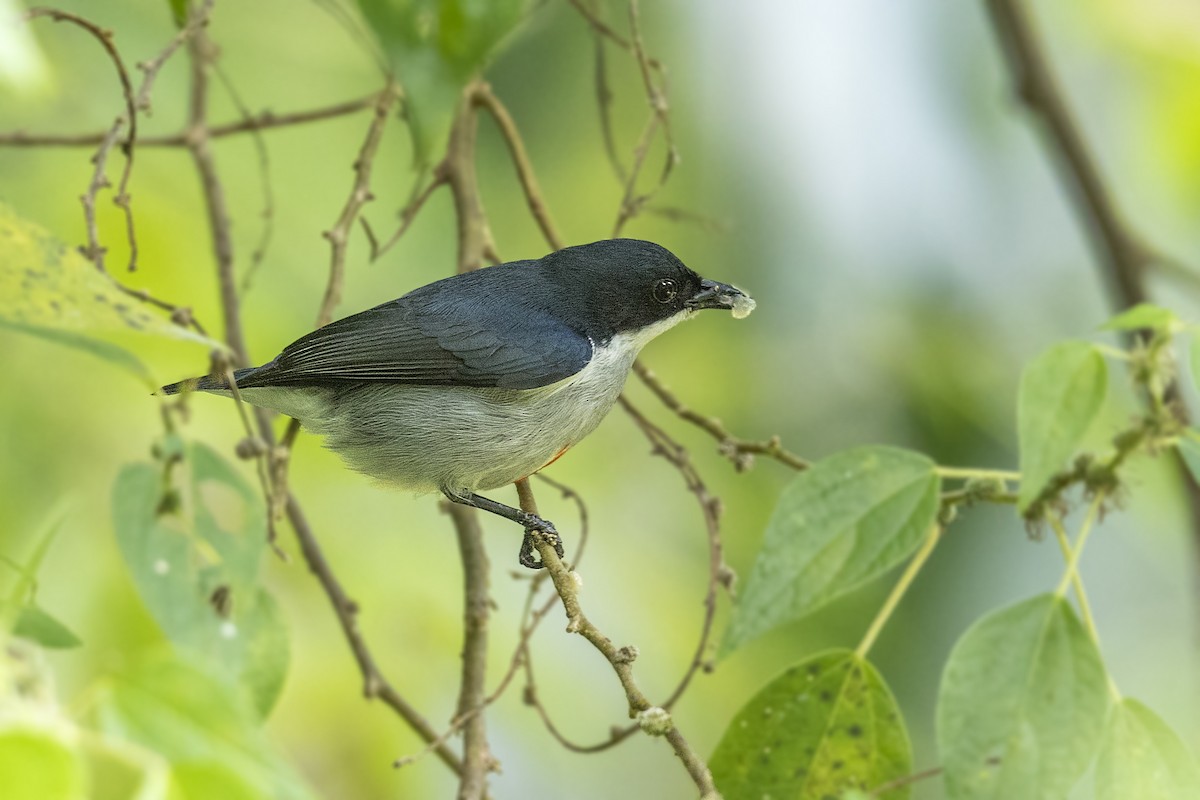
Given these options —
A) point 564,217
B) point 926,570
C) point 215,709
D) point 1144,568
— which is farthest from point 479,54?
point 1144,568

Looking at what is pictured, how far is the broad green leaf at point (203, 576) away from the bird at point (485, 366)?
850mm

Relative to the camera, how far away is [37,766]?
1.11 m

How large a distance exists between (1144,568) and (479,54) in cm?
473

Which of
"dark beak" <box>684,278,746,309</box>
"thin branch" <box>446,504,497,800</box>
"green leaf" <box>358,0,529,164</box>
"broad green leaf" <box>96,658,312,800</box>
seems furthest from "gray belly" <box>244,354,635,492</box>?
"broad green leaf" <box>96,658,312,800</box>

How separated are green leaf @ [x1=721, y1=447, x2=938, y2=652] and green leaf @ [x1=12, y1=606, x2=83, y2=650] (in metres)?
1.17

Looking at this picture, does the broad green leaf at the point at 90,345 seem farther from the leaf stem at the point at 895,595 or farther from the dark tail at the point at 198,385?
the leaf stem at the point at 895,595

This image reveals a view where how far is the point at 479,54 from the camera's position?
7.34ft

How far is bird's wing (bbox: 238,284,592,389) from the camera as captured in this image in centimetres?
349

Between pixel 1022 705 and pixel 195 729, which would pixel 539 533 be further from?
pixel 195 729

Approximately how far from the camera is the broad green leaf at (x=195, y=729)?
1.19m

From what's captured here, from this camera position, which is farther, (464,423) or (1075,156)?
(1075,156)

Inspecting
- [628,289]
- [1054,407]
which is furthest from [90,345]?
[628,289]

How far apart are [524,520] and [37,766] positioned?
85.0 inches

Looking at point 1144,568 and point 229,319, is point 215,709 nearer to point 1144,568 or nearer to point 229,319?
point 229,319
